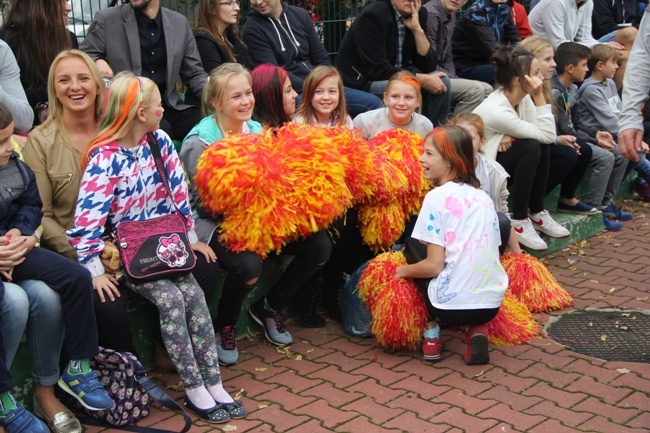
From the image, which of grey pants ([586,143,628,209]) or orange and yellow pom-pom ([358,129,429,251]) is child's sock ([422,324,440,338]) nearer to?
orange and yellow pom-pom ([358,129,429,251])

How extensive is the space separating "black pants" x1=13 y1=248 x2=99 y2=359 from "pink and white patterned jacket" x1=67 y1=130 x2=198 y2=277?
0.70 ft

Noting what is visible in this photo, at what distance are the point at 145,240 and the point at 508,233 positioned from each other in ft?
8.37

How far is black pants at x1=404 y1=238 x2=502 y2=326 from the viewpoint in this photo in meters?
4.80

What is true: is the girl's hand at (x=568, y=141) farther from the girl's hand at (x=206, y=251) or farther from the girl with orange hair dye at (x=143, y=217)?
the girl with orange hair dye at (x=143, y=217)

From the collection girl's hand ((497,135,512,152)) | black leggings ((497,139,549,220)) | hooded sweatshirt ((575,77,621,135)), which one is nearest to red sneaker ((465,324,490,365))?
black leggings ((497,139,549,220))

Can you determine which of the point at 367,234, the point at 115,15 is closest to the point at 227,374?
the point at 367,234

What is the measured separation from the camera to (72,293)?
4000mm

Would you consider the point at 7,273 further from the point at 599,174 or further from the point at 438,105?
the point at 599,174

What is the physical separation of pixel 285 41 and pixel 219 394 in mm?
3461

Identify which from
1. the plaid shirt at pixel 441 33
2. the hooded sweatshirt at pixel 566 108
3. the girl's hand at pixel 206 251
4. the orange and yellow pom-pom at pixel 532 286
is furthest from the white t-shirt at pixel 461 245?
the plaid shirt at pixel 441 33

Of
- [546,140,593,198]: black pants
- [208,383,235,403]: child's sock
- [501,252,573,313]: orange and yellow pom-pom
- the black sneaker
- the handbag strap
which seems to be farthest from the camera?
[546,140,593,198]: black pants

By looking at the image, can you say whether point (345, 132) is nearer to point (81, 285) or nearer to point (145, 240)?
point (145, 240)

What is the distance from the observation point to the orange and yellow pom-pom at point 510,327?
16.8 ft

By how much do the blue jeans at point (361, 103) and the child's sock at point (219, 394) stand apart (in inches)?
123
